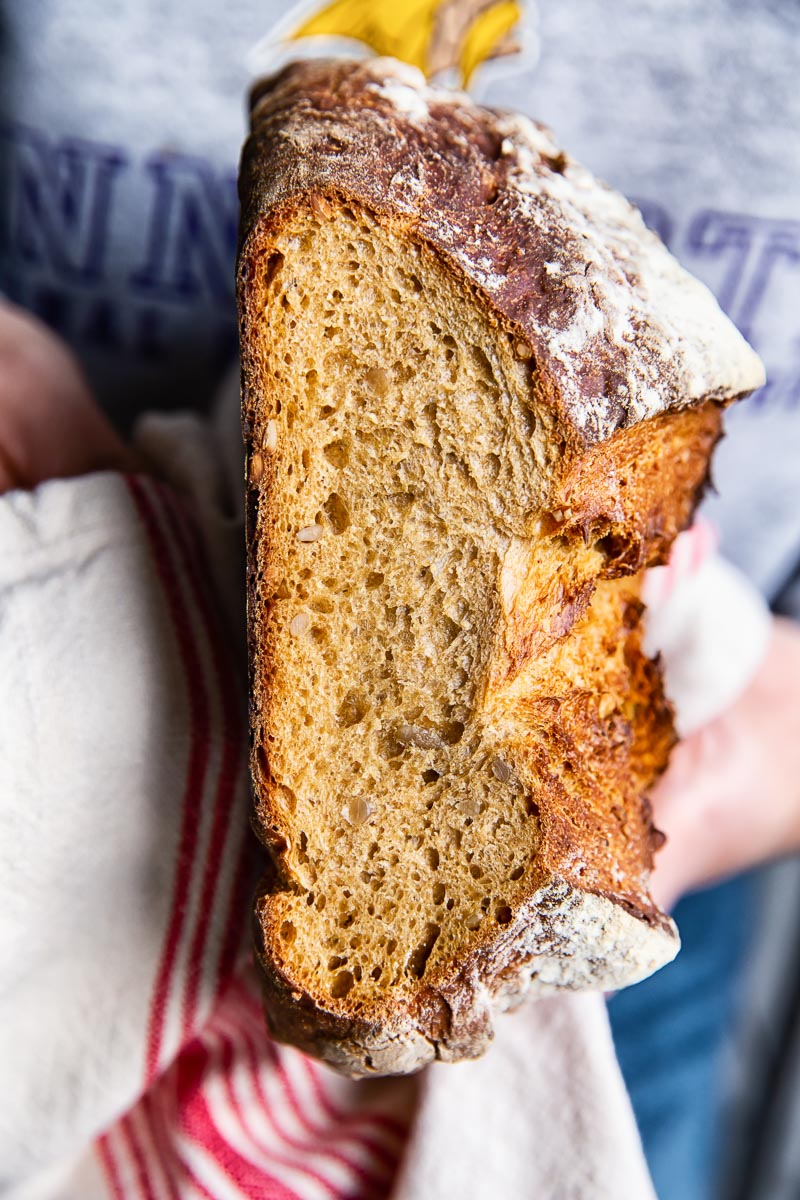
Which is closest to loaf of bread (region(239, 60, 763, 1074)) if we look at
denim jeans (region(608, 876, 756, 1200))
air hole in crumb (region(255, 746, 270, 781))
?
air hole in crumb (region(255, 746, 270, 781))

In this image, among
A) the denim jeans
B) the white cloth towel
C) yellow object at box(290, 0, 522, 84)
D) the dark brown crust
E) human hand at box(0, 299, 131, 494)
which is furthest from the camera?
the denim jeans

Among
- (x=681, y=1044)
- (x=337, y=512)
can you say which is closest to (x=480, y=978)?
(x=337, y=512)

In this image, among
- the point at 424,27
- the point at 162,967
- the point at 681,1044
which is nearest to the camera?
the point at 162,967

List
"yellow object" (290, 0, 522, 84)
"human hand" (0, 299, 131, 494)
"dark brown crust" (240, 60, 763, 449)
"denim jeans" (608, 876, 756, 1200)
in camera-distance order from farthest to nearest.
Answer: "denim jeans" (608, 876, 756, 1200)
"yellow object" (290, 0, 522, 84)
"human hand" (0, 299, 131, 494)
"dark brown crust" (240, 60, 763, 449)

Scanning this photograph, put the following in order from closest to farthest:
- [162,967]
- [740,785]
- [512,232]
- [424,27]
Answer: [512,232], [162,967], [424,27], [740,785]

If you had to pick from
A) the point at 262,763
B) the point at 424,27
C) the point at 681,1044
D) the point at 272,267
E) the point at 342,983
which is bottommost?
the point at 681,1044

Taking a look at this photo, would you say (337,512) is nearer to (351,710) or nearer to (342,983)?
(351,710)

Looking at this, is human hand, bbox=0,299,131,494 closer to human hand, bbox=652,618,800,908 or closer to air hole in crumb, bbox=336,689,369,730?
air hole in crumb, bbox=336,689,369,730
